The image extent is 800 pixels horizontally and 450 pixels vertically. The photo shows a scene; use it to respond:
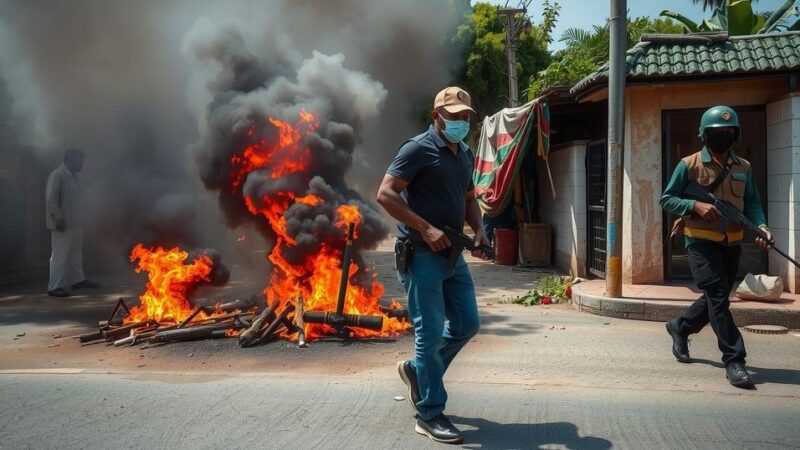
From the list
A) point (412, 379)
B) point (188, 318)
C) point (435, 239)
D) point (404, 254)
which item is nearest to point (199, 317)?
point (188, 318)

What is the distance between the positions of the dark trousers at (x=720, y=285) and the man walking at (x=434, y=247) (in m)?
1.89

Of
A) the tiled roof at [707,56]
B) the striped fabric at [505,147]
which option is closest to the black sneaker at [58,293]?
the striped fabric at [505,147]

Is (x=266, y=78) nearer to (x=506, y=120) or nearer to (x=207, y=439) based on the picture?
(x=506, y=120)

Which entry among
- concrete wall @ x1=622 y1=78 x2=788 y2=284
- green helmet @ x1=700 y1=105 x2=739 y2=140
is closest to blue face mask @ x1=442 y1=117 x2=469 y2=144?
green helmet @ x1=700 y1=105 x2=739 y2=140

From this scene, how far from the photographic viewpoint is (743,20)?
1178 centimetres

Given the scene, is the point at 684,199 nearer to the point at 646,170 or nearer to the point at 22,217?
the point at 646,170

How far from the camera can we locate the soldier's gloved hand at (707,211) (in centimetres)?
446

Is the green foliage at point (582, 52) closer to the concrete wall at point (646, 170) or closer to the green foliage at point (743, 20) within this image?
the green foliage at point (743, 20)

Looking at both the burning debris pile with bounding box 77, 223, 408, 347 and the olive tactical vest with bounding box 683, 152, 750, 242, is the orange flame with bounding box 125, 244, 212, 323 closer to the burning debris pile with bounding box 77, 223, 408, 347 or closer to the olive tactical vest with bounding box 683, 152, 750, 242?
the burning debris pile with bounding box 77, 223, 408, 347

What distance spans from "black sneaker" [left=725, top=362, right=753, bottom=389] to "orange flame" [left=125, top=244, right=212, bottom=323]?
4665mm

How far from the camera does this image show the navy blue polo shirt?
349 cm

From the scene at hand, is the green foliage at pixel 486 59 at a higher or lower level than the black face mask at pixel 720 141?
higher

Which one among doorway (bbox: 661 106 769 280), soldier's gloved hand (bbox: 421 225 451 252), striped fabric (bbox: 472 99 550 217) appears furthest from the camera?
striped fabric (bbox: 472 99 550 217)

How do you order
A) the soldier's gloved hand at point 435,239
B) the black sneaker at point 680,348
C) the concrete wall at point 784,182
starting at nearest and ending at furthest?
the soldier's gloved hand at point 435,239 → the black sneaker at point 680,348 → the concrete wall at point 784,182
